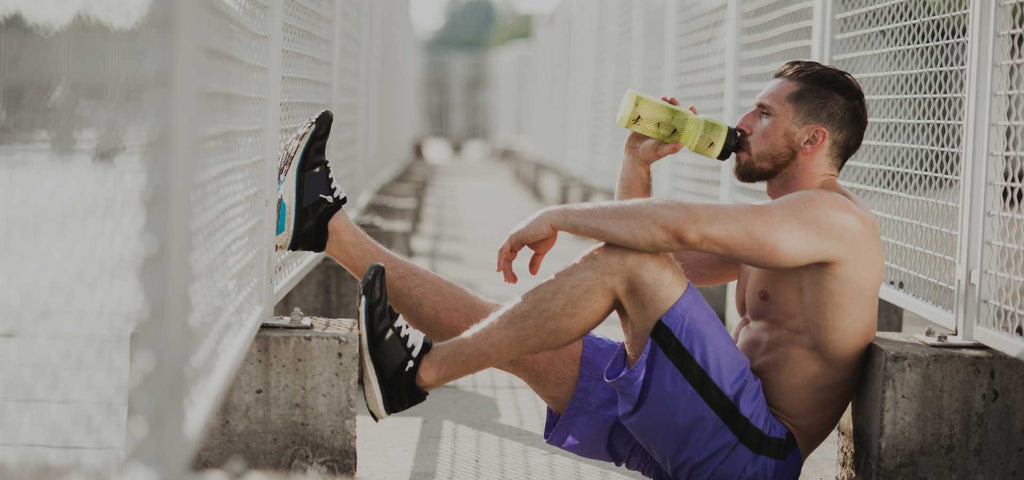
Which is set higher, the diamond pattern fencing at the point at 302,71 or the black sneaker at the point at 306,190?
the diamond pattern fencing at the point at 302,71

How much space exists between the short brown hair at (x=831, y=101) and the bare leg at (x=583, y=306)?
65 cm

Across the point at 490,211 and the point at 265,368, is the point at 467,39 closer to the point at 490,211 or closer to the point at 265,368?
the point at 490,211

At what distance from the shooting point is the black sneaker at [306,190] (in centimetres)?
374

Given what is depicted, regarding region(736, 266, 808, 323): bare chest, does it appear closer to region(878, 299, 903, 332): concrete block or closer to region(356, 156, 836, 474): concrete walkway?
region(356, 156, 836, 474): concrete walkway

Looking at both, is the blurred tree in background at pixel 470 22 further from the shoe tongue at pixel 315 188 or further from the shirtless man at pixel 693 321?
the shirtless man at pixel 693 321

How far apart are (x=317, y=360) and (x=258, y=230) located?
0.40 m

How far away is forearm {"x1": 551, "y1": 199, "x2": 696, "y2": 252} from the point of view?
10.3 feet

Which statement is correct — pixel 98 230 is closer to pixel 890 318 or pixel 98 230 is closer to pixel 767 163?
pixel 767 163

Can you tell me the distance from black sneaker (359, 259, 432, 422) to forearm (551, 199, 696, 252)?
1.82 feet

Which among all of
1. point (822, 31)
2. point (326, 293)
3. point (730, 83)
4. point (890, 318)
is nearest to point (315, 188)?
point (326, 293)

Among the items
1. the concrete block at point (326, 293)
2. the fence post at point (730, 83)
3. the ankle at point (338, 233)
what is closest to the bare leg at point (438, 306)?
the ankle at point (338, 233)

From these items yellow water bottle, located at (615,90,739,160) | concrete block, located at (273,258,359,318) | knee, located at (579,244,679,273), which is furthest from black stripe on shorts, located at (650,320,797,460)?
concrete block, located at (273,258,359,318)

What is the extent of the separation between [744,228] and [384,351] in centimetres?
99

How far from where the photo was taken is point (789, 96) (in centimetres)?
→ 351
